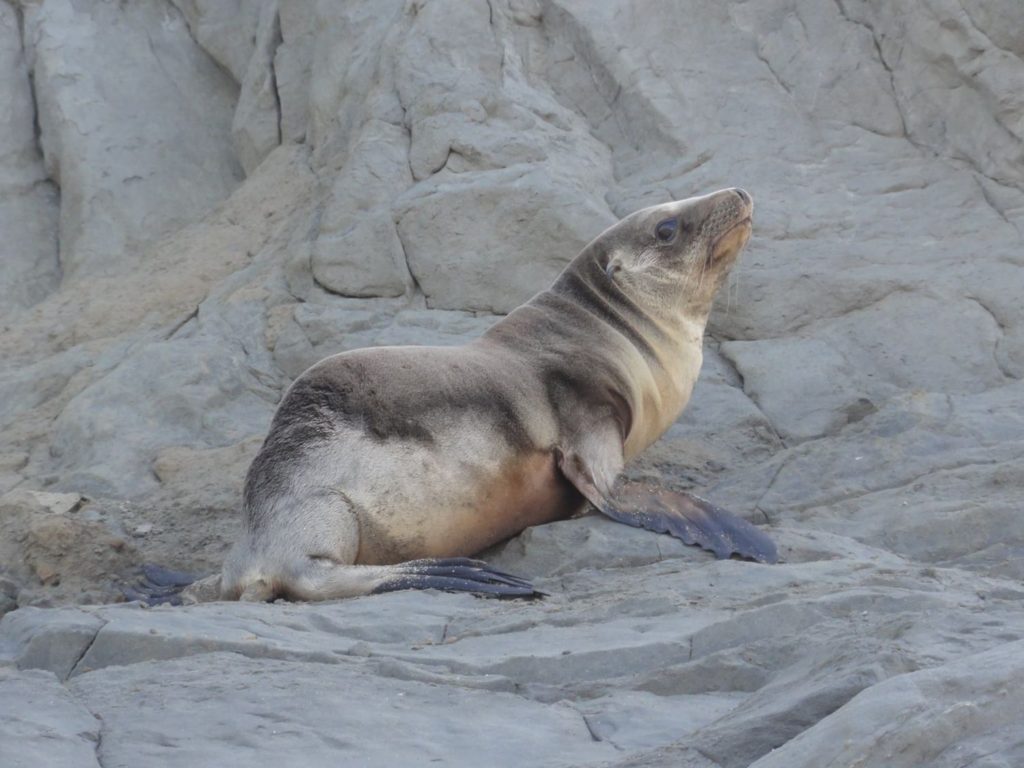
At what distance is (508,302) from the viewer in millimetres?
8367

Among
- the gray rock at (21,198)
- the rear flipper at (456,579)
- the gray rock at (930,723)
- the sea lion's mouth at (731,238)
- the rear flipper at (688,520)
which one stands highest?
the gray rock at (930,723)

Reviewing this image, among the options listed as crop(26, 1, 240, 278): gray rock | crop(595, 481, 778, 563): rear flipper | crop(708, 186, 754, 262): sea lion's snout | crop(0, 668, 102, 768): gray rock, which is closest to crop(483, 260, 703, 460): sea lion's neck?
crop(708, 186, 754, 262): sea lion's snout

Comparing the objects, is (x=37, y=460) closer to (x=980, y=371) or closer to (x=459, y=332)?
(x=459, y=332)

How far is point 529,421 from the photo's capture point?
244 inches

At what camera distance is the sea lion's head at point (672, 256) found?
722cm

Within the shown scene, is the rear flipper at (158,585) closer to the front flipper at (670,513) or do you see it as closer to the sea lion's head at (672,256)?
the front flipper at (670,513)

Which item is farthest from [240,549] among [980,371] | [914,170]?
[914,170]

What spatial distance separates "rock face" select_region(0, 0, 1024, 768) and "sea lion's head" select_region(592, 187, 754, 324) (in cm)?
75

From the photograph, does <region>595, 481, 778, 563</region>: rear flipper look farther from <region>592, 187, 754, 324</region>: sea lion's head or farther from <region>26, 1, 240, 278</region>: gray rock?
<region>26, 1, 240, 278</region>: gray rock

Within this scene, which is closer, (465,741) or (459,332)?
(465,741)

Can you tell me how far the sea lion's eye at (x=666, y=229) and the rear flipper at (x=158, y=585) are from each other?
102 inches

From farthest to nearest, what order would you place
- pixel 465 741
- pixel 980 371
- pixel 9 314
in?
pixel 9 314 → pixel 980 371 → pixel 465 741

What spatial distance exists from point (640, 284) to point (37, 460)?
10.4 feet

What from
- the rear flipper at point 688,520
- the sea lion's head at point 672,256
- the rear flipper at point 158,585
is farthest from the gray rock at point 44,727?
the sea lion's head at point 672,256
